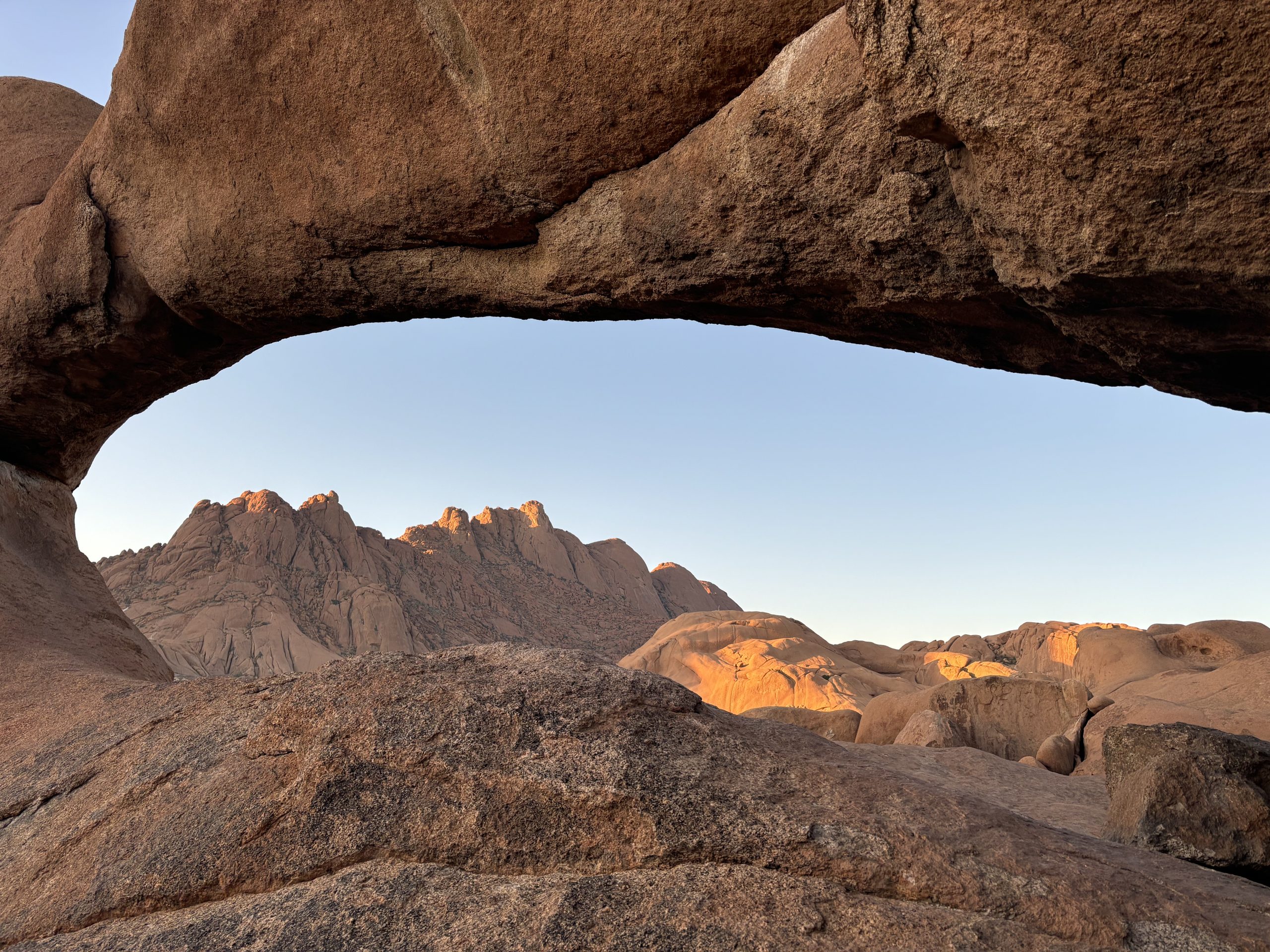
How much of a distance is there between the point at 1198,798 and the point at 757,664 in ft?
41.2

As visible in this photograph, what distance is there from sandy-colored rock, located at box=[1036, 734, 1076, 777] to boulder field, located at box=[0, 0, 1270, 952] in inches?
58.4

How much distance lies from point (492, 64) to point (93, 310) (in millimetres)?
4119

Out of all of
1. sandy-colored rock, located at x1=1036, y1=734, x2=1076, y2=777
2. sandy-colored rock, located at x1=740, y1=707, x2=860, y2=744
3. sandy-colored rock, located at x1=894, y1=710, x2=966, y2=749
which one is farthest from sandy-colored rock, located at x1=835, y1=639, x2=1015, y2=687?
sandy-colored rock, located at x1=1036, y1=734, x2=1076, y2=777

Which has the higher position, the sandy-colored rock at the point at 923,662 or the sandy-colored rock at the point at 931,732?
the sandy-colored rock at the point at 923,662

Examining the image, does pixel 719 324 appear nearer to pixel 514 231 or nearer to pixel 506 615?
pixel 514 231

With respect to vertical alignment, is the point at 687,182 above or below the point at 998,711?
above

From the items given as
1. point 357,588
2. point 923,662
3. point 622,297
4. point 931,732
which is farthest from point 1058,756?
point 357,588

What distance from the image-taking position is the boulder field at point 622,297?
2.29 m

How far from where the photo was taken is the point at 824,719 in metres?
8.59

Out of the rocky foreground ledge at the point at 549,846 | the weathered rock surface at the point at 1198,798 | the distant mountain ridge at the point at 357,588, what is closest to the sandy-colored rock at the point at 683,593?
the distant mountain ridge at the point at 357,588

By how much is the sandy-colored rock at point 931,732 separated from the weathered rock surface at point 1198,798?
316 centimetres

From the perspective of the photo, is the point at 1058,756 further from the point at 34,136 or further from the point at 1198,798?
the point at 34,136

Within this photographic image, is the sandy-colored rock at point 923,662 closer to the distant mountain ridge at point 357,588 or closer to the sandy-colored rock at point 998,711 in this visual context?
the sandy-colored rock at point 998,711

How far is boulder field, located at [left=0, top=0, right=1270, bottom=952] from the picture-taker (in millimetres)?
2289
